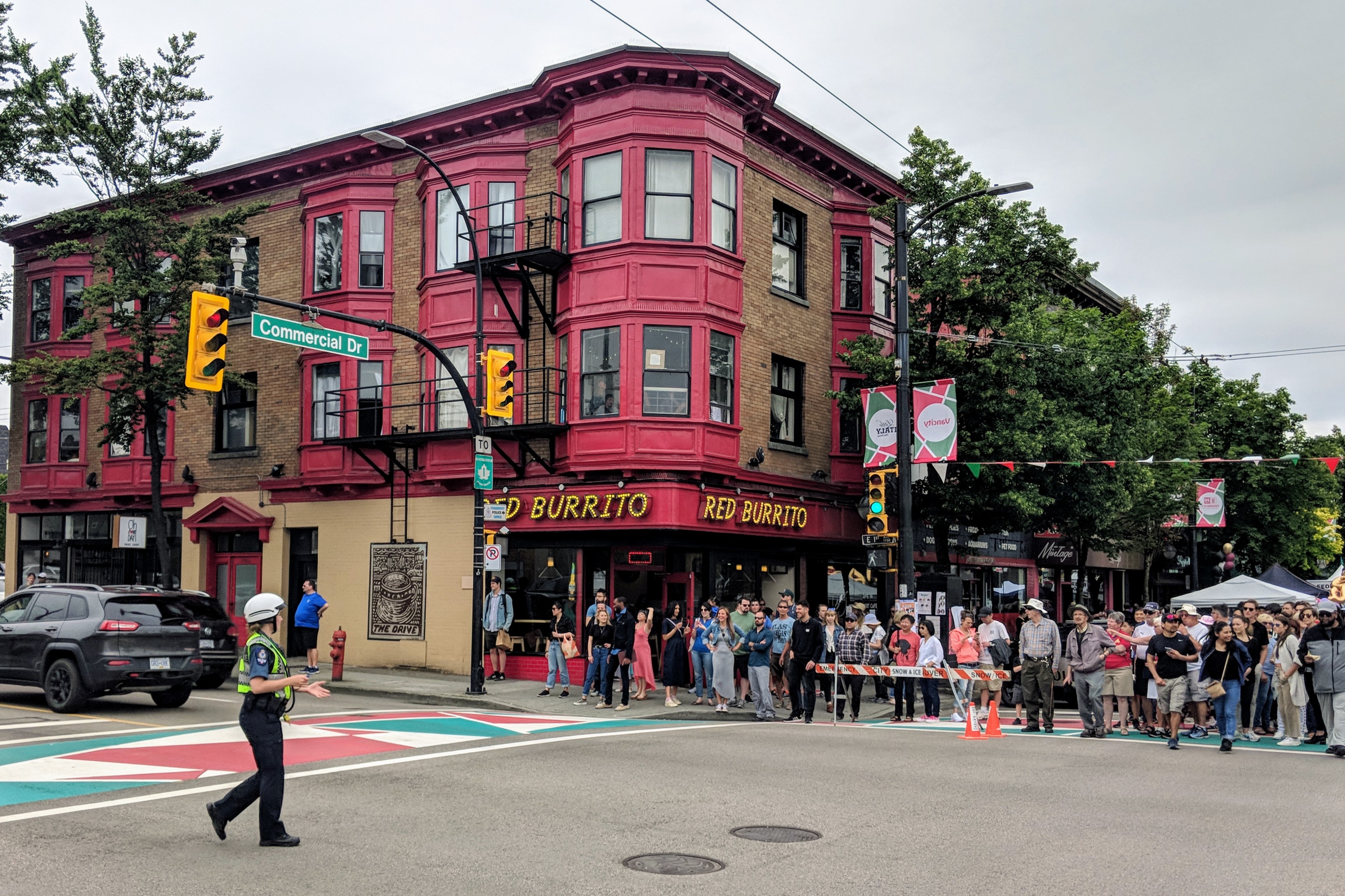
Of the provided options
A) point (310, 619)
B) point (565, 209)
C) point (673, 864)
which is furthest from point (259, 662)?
point (565, 209)

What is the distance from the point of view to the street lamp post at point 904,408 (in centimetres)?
1902

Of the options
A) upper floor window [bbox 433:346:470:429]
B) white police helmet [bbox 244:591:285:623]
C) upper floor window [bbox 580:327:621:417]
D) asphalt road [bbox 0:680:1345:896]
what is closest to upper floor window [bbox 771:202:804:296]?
upper floor window [bbox 580:327:621:417]

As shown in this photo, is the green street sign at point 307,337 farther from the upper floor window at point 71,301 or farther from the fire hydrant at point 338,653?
the upper floor window at point 71,301

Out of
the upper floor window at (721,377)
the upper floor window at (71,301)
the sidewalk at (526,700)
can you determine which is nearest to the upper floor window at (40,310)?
the upper floor window at (71,301)

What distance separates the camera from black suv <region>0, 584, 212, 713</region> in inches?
617

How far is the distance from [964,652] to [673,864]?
35.6ft

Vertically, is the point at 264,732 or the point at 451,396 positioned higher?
the point at 451,396

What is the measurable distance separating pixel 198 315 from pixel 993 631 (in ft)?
40.0

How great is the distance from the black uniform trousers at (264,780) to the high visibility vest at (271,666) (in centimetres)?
16

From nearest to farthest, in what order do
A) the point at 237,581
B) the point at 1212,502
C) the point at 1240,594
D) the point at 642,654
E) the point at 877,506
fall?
1. the point at 877,506
2. the point at 642,654
3. the point at 1240,594
4. the point at 237,581
5. the point at 1212,502

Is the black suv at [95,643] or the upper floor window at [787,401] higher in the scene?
the upper floor window at [787,401]

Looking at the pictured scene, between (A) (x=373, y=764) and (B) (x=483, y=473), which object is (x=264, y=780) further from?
(B) (x=483, y=473)

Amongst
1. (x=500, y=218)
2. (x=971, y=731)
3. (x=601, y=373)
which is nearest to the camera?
(x=971, y=731)

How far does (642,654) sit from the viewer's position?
20312 mm
